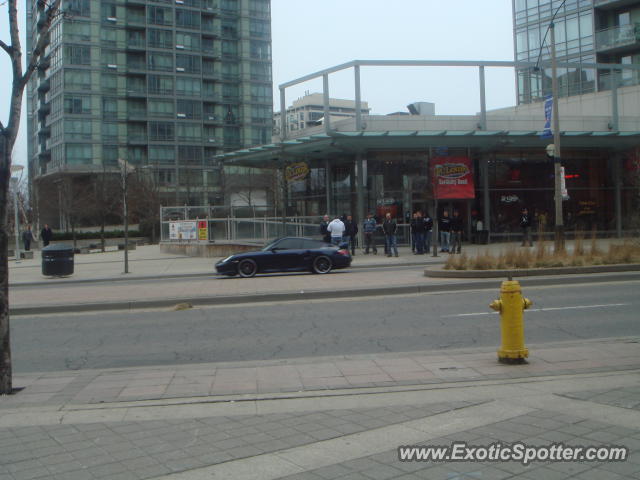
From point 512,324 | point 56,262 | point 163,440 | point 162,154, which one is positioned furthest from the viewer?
point 162,154

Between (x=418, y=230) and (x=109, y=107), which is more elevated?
(x=109, y=107)

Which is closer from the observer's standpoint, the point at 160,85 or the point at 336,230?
the point at 336,230

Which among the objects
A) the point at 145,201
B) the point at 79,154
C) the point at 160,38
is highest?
the point at 160,38

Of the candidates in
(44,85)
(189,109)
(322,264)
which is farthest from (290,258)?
(44,85)

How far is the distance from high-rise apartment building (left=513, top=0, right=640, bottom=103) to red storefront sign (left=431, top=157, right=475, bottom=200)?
13.5 metres

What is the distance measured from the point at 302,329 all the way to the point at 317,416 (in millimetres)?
5101

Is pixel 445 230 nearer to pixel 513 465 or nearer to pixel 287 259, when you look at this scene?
pixel 287 259

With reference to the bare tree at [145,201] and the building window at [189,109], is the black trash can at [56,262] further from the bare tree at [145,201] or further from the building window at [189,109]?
the building window at [189,109]

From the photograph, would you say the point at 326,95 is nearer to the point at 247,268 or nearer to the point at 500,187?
the point at 500,187

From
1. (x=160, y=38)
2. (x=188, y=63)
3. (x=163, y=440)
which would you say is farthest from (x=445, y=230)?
(x=160, y=38)

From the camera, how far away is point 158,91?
7756cm

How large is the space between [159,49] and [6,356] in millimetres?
75455

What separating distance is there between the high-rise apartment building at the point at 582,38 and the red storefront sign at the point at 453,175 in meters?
13.5

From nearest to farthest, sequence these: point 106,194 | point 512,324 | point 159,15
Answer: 1. point 512,324
2. point 106,194
3. point 159,15
